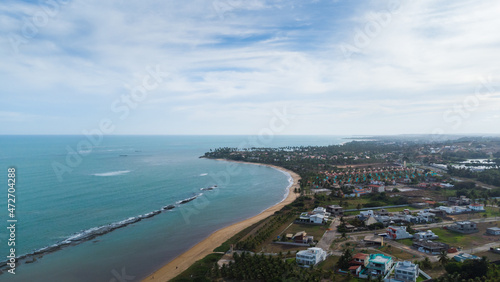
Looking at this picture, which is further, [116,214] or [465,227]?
[116,214]

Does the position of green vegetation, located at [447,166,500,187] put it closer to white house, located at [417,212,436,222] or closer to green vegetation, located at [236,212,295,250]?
white house, located at [417,212,436,222]

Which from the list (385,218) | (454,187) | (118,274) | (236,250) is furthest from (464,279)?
(454,187)

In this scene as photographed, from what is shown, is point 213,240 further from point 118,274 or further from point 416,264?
point 416,264

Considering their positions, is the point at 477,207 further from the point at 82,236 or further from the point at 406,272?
the point at 82,236

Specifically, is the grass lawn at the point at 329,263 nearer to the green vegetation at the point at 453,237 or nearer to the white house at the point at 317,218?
the white house at the point at 317,218

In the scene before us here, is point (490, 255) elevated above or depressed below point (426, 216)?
below

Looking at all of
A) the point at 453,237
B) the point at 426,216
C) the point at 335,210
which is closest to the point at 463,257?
the point at 453,237

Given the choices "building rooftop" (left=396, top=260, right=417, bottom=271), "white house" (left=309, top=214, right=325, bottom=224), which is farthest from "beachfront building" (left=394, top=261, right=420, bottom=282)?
"white house" (left=309, top=214, right=325, bottom=224)

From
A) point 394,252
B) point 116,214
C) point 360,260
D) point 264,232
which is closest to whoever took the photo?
point 360,260

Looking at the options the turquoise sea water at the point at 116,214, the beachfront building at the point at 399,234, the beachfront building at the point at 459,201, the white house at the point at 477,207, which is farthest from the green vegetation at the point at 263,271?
the beachfront building at the point at 459,201
